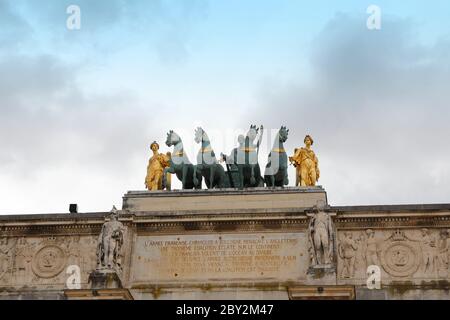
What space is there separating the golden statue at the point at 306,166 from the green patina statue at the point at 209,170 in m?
2.72

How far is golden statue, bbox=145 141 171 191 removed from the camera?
34.6 meters

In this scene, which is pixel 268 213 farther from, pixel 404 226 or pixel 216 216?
pixel 404 226

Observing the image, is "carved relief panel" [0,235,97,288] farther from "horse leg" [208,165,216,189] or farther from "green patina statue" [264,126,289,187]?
"green patina statue" [264,126,289,187]

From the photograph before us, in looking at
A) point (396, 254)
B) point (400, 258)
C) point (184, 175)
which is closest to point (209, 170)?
point (184, 175)

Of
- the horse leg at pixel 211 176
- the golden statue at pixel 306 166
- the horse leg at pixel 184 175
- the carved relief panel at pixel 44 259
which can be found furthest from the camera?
the horse leg at pixel 184 175

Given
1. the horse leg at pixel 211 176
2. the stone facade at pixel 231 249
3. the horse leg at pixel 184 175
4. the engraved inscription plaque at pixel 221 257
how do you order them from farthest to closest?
the horse leg at pixel 184 175 < the horse leg at pixel 211 176 < the engraved inscription plaque at pixel 221 257 < the stone facade at pixel 231 249

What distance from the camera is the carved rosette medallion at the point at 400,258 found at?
31438 millimetres

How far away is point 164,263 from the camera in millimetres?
32438

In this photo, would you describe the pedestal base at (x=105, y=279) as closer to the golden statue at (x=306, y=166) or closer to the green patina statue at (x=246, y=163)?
the green patina statue at (x=246, y=163)

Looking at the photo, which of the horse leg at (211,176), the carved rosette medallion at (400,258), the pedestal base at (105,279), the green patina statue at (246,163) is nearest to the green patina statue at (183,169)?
the horse leg at (211,176)

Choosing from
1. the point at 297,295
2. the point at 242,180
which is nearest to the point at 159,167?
the point at 242,180

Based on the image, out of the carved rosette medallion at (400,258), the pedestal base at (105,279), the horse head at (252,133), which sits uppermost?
the horse head at (252,133)

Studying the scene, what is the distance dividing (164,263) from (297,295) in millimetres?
5192

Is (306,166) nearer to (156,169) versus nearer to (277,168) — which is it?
(277,168)
